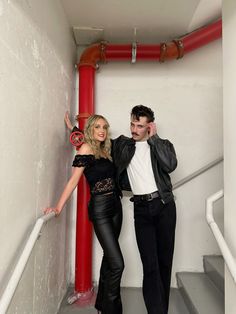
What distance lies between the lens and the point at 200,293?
197 cm

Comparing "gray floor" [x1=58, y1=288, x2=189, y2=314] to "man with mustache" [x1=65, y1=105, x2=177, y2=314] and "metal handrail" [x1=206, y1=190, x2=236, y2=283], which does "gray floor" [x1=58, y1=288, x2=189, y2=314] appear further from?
"metal handrail" [x1=206, y1=190, x2=236, y2=283]

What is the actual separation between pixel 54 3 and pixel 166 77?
1.19m

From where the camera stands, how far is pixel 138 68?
2523 mm

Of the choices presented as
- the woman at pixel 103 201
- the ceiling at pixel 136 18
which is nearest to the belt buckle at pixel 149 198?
the woman at pixel 103 201

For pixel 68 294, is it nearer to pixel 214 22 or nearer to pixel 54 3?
pixel 54 3

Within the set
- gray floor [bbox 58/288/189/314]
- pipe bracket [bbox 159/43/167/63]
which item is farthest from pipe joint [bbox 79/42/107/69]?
gray floor [bbox 58/288/189/314]

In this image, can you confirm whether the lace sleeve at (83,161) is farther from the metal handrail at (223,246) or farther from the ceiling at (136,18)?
the ceiling at (136,18)

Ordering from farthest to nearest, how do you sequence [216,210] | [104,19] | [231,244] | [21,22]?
[216,210] < [104,19] < [231,244] < [21,22]

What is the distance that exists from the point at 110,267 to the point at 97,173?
628 mm

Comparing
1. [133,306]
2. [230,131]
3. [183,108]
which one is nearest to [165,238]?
[133,306]

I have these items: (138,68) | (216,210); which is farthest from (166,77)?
(216,210)

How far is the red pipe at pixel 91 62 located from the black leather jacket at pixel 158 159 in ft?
1.54

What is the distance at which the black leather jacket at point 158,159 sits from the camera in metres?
1.76

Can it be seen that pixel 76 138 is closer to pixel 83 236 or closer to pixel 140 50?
pixel 83 236
